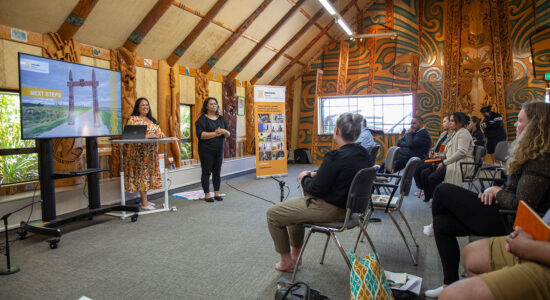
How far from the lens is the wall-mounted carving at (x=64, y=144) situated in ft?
14.0

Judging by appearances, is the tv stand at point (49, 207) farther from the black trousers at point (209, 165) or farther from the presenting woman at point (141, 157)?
the black trousers at point (209, 165)

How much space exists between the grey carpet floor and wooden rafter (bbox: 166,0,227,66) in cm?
315

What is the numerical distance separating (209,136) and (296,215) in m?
2.88

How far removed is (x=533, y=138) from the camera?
1699 mm

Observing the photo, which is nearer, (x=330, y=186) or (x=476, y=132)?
(x=330, y=186)

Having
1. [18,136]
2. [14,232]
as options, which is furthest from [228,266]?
[18,136]

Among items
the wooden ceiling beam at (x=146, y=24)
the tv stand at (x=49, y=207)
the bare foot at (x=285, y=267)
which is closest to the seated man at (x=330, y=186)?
the bare foot at (x=285, y=267)

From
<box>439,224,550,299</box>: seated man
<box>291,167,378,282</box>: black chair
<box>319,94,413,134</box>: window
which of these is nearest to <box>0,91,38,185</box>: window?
<box>291,167,378,282</box>: black chair

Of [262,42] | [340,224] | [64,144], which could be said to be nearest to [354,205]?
[340,224]

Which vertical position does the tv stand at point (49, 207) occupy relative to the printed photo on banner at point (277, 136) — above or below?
below

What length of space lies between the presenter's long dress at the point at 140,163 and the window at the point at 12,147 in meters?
1.07

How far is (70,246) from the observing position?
10.4 feet

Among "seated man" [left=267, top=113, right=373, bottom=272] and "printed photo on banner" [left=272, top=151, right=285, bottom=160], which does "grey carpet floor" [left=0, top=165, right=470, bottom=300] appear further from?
"printed photo on banner" [left=272, top=151, right=285, bottom=160]

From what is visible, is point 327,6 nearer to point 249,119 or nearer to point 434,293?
point 249,119
